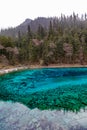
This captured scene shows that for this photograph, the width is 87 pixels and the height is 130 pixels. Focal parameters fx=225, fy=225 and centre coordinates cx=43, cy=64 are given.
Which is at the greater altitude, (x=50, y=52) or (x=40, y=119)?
(x=50, y=52)

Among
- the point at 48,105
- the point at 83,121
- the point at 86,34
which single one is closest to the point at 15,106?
the point at 48,105

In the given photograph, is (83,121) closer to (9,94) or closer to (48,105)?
(48,105)

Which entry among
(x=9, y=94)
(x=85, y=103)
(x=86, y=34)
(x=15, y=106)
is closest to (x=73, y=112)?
(x=85, y=103)

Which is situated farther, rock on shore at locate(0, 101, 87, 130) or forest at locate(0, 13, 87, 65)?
forest at locate(0, 13, 87, 65)

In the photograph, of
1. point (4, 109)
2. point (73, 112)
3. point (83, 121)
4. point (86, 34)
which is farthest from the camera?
point (86, 34)

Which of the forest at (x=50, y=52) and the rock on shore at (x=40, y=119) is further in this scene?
the forest at (x=50, y=52)

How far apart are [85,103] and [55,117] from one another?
5420 mm

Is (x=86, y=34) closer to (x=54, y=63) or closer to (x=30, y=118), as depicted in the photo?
(x=54, y=63)

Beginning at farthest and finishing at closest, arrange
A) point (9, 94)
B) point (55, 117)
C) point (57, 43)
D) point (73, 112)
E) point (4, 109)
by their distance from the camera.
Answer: point (57, 43) → point (9, 94) → point (4, 109) → point (73, 112) → point (55, 117)

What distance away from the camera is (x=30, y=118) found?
57.5ft

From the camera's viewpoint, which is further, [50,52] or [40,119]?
[50,52]

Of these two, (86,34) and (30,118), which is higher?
(86,34)

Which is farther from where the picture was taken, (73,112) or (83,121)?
(73,112)

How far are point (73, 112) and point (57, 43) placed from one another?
5636cm
